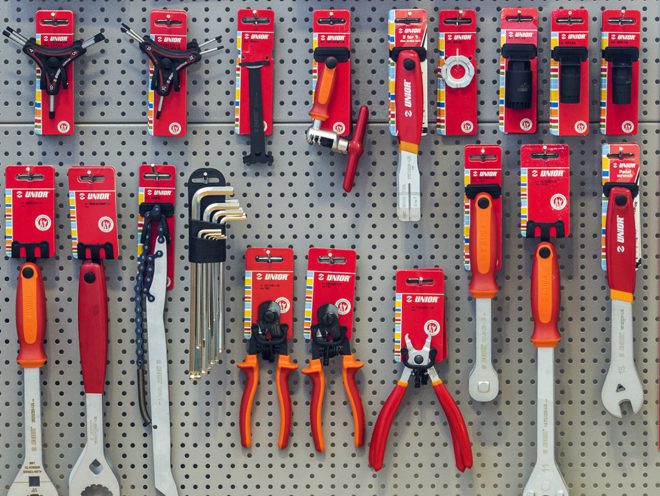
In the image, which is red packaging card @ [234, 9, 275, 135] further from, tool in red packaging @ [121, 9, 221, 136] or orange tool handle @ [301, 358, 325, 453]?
orange tool handle @ [301, 358, 325, 453]

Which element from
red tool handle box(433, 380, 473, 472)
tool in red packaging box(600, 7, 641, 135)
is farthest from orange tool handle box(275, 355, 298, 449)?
tool in red packaging box(600, 7, 641, 135)

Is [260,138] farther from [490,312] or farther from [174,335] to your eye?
[490,312]

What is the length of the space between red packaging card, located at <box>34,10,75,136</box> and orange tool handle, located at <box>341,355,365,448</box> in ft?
2.22

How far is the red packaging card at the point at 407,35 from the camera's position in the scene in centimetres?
178

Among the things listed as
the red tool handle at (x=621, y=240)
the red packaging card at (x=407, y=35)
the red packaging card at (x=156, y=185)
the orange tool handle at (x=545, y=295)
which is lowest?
the orange tool handle at (x=545, y=295)

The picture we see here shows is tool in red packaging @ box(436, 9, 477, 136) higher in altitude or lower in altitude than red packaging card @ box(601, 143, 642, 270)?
higher

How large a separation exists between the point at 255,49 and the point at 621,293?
0.81 m

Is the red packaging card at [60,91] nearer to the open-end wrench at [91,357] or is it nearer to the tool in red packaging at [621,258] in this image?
the open-end wrench at [91,357]

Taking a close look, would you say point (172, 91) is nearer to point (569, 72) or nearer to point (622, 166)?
point (569, 72)

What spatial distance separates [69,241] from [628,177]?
1044mm

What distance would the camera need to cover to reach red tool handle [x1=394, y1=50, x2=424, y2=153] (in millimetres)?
1748

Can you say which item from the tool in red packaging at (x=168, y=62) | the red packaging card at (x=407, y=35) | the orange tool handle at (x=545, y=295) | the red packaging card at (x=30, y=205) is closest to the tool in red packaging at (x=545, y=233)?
the orange tool handle at (x=545, y=295)

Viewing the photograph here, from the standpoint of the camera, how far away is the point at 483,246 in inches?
68.9

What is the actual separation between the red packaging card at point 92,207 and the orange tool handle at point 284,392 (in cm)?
37
